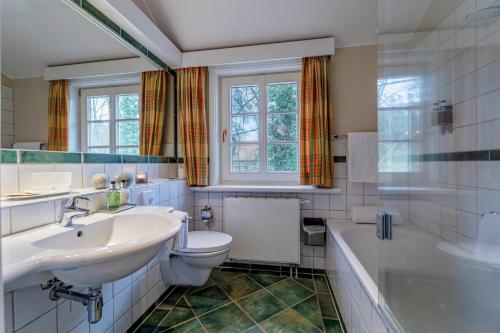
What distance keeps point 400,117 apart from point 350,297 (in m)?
1.16

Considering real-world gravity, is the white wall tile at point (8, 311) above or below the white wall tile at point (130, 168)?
below

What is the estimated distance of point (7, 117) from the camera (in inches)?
37.9

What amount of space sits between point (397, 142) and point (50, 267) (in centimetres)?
180

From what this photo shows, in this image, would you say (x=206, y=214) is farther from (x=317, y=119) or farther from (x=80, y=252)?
(x=80, y=252)

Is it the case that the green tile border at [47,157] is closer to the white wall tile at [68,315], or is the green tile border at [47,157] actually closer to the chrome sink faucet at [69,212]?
the chrome sink faucet at [69,212]

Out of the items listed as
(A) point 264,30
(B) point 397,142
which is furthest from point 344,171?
(A) point 264,30

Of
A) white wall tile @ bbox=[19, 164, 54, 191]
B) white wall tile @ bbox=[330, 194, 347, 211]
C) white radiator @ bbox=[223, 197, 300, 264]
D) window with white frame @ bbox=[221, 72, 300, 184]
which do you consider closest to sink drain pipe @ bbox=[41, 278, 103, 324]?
white wall tile @ bbox=[19, 164, 54, 191]

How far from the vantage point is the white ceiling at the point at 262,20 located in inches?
69.2

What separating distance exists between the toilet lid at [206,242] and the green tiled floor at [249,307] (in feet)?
1.36

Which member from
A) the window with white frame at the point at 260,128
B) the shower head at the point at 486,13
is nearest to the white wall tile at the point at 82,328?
the window with white frame at the point at 260,128

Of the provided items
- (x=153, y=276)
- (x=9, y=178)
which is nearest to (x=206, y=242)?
(x=153, y=276)

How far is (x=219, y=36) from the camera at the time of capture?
200 cm

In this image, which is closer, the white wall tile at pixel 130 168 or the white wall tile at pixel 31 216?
the white wall tile at pixel 31 216

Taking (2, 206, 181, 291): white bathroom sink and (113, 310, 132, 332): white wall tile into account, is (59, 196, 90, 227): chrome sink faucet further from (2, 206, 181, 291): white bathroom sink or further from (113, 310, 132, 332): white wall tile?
(113, 310, 132, 332): white wall tile
